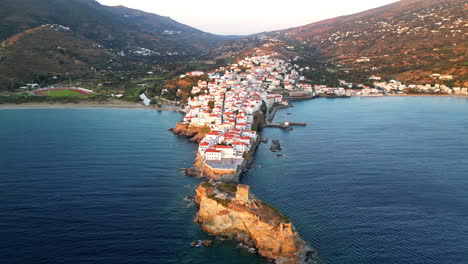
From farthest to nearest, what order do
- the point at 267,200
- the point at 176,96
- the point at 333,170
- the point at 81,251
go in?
the point at 176,96, the point at 333,170, the point at 267,200, the point at 81,251

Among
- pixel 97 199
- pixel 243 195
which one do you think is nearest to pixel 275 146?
pixel 243 195

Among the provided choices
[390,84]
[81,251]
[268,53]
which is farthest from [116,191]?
[268,53]

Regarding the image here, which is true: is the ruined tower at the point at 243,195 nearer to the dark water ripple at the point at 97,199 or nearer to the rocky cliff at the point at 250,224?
the rocky cliff at the point at 250,224

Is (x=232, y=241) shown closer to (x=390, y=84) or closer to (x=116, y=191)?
(x=116, y=191)

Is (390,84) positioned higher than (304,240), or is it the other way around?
(390,84)


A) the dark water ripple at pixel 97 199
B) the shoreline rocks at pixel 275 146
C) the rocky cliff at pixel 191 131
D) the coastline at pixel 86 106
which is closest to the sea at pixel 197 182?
the dark water ripple at pixel 97 199

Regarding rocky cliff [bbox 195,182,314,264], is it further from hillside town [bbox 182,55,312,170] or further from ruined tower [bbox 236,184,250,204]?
hillside town [bbox 182,55,312,170]

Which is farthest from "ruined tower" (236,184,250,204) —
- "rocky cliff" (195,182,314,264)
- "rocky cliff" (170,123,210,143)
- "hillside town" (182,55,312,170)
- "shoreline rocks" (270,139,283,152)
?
"rocky cliff" (170,123,210,143)
